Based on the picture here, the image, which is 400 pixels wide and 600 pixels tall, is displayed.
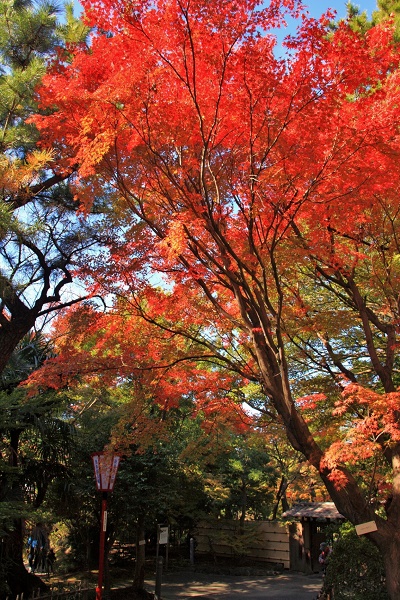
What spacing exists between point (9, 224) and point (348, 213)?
520 cm

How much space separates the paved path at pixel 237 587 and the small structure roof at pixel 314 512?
1946 mm

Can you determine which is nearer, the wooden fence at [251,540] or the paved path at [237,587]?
the paved path at [237,587]

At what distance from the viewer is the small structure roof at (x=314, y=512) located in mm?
16391

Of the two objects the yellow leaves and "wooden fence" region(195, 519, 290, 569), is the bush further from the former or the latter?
"wooden fence" region(195, 519, 290, 569)

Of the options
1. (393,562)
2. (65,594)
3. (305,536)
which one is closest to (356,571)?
(393,562)

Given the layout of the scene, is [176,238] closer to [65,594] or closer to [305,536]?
[65,594]

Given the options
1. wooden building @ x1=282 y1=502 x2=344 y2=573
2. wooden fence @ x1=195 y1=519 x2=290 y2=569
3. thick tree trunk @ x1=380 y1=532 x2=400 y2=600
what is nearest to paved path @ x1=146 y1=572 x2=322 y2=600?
wooden building @ x1=282 y1=502 x2=344 y2=573

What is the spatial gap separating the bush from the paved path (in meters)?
4.76

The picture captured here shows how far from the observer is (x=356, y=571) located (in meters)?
8.27

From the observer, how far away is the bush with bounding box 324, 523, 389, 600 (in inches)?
312

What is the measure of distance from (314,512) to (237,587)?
3777 millimetres

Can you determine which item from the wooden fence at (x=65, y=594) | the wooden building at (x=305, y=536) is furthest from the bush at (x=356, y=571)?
the wooden building at (x=305, y=536)

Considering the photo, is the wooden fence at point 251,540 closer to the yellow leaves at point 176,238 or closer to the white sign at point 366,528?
the white sign at point 366,528

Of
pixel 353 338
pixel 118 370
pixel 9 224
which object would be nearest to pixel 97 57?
pixel 9 224
